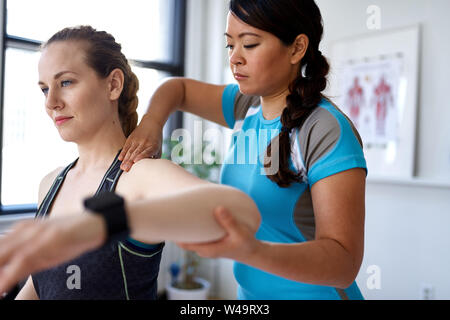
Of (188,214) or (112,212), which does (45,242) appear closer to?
(112,212)

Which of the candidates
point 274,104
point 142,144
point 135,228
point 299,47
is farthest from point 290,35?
point 135,228

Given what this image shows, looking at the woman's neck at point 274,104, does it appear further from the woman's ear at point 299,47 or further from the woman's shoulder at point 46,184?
the woman's shoulder at point 46,184

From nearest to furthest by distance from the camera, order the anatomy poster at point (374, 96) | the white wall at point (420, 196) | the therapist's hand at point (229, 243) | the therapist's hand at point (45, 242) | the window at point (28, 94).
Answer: the therapist's hand at point (45, 242), the therapist's hand at point (229, 243), the white wall at point (420, 196), the anatomy poster at point (374, 96), the window at point (28, 94)

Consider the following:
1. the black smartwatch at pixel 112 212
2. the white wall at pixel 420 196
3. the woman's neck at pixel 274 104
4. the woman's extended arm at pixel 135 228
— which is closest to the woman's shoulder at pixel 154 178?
the woman's extended arm at pixel 135 228

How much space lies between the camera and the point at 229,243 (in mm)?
619

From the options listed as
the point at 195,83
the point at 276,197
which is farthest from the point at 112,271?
the point at 195,83

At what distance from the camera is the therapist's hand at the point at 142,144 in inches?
39.1

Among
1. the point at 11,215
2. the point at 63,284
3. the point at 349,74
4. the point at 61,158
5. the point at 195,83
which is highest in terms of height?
the point at 349,74

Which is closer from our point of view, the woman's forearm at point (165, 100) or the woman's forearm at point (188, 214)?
the woman's forearm at point (188, 214)

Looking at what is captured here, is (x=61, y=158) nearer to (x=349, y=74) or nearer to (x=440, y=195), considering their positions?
(x=349, y=74)

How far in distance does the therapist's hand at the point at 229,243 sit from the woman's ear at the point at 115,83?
0.57 m

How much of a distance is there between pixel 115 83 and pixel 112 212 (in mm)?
647

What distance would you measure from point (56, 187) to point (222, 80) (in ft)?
9.27

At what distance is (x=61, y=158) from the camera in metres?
3.11
